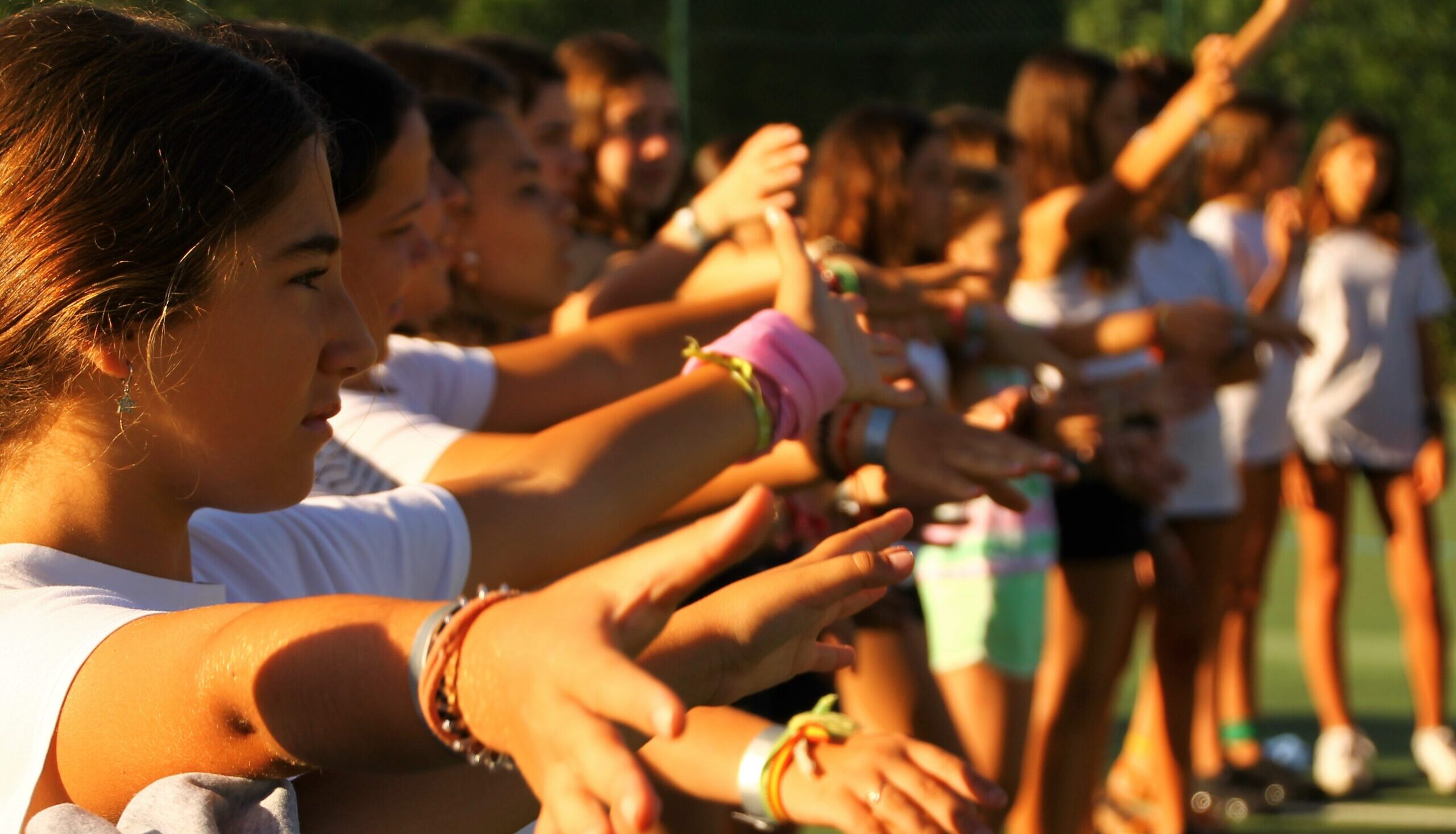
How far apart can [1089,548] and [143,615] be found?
3.15 meters

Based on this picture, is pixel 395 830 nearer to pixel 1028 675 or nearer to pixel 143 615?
pixel 143 615

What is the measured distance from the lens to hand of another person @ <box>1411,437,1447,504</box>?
559 centimetres

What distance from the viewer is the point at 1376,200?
5797mm

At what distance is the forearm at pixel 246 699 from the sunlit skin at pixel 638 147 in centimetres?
326

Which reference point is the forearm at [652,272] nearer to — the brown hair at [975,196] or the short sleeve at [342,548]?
the brown hair at [975,196]

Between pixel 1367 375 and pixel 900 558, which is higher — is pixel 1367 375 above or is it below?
below

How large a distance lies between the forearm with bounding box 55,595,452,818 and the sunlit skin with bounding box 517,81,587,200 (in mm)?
2445

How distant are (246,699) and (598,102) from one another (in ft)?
11.5

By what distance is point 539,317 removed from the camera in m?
2.90

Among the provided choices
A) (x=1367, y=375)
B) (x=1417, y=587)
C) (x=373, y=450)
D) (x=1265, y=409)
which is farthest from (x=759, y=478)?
(x=1367, y=375)

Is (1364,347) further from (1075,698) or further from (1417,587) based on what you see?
(1075,698)

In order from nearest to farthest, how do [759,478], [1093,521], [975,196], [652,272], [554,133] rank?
[759,478]
[652,272]
[554,133]
[1093,521]
[975,196]

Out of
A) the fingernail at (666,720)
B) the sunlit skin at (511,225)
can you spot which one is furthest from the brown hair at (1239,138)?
the fingernail at (666,720)

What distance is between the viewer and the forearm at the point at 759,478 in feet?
6.74
